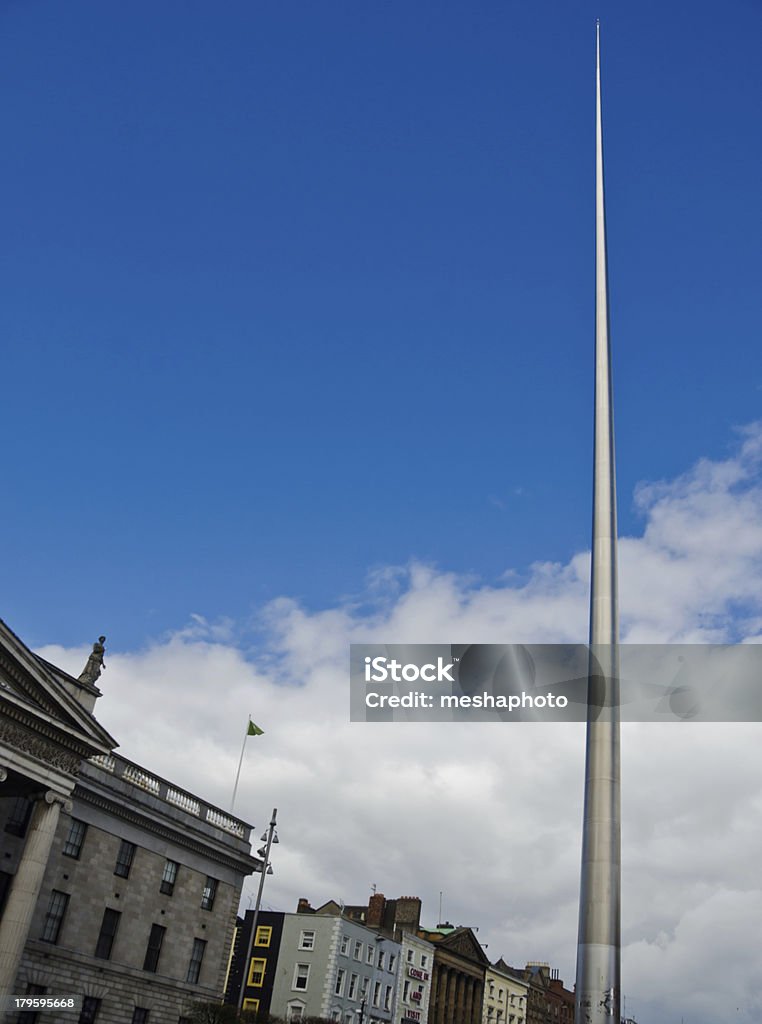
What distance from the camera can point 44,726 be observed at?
3612cm

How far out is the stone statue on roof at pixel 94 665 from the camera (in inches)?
1740

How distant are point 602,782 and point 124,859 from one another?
3178cm

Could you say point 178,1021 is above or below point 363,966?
below

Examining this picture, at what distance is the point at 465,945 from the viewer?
9656 centimetres

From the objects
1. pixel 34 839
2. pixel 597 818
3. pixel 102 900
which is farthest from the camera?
pixel 102 900

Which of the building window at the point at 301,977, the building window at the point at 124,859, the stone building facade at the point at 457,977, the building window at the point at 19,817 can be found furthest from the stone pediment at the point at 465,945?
the building window at the point at 19,817

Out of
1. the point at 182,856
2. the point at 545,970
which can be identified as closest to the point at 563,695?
the point at 182,856

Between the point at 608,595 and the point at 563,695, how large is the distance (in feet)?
9.64

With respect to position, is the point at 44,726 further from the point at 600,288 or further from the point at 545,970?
the point at 545,970

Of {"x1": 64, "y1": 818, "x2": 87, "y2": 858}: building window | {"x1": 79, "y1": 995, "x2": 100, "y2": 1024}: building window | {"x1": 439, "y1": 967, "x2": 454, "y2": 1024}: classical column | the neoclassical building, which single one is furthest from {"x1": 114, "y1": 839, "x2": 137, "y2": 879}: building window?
{"x1": 439, "y1": 967, "x2": 454, "y2": 1024}: classical column

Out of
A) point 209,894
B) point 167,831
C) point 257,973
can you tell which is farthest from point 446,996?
point 167,831

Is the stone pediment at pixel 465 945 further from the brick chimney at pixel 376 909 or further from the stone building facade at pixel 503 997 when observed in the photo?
the brick chimney at pixel 376 909

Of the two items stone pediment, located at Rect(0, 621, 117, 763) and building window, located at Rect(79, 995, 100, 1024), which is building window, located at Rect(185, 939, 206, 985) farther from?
stone pediment, located at Rect(0, 621, 117, 763)

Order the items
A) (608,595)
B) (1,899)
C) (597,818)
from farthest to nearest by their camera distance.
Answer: (1,899) < (608,595) < (597,818)
